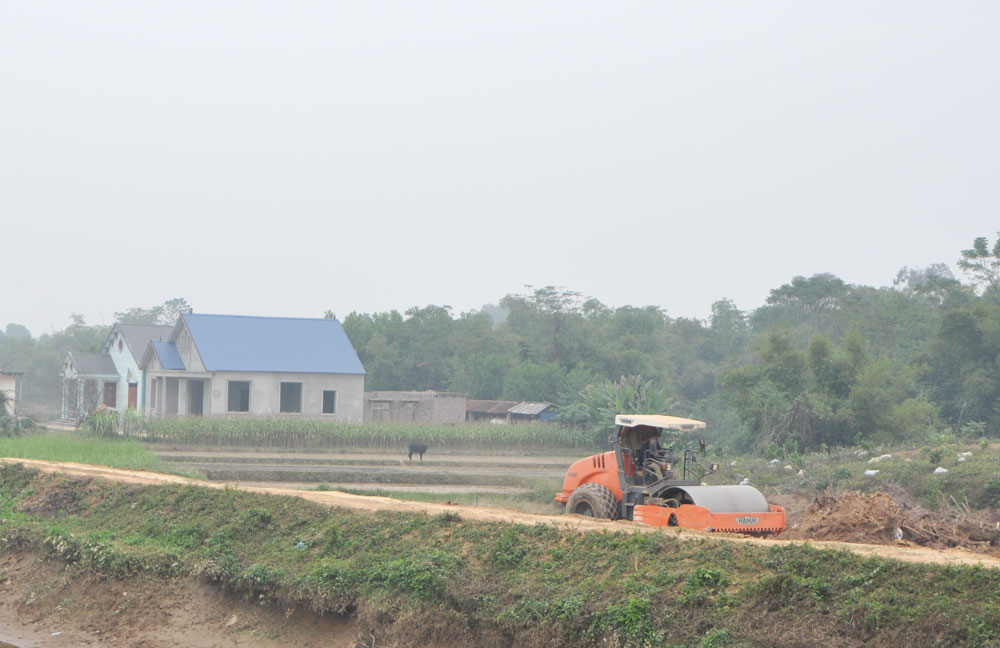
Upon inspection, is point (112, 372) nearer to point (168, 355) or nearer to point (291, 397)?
point (168, 355)

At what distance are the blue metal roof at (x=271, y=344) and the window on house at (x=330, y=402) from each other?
1.12 m

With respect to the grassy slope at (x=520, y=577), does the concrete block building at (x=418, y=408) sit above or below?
above

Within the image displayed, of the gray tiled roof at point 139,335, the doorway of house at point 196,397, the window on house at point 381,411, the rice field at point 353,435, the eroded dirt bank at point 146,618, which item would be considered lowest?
the eroded dirt bank at point 146,618

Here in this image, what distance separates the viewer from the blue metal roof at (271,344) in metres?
46.9

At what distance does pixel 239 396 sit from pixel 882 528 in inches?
1493

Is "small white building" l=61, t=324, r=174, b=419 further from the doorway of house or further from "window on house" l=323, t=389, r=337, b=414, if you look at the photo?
"window on house" l=323, t=389, r=337, b=414

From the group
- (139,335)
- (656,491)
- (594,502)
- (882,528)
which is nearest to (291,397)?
(139,335)

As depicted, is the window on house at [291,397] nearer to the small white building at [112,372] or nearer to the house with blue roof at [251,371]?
the house with blue roof at [251,371]

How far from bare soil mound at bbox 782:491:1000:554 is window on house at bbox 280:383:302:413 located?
36.1 metres

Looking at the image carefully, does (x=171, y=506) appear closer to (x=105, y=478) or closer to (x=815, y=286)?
(x=105, y=478)

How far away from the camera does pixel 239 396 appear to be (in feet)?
155

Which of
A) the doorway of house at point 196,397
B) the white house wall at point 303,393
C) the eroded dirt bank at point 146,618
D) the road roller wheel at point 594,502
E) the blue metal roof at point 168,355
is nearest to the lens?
the eroded dirt bank at point 146,618

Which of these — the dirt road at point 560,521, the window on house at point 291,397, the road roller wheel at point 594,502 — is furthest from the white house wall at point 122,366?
the road roller wheel at point 594,502

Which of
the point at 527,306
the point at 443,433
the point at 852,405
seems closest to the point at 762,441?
the point at 852,405
